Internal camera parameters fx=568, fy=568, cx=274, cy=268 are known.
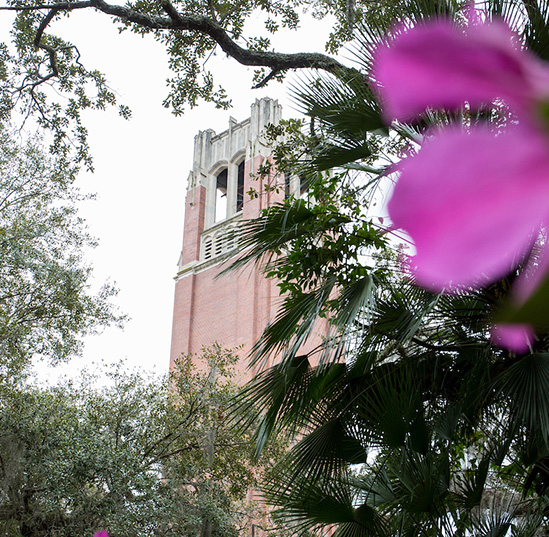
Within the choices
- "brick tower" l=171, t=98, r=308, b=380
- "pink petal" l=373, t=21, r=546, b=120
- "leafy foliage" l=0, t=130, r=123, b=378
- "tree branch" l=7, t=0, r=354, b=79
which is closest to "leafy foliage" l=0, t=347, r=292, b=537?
"leafy foliage" l=0, t=130, r=123, b=378

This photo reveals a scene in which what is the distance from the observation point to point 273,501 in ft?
13.7

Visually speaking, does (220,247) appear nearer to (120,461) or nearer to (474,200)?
(120,461)

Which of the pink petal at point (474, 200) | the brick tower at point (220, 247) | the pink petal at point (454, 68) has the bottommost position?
the pink petal at point (474, 200)

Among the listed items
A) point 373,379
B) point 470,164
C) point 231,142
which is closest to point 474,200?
point 470,164

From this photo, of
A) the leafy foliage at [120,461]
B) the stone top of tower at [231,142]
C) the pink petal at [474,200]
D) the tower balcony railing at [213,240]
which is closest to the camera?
the pink petal at [474,200]

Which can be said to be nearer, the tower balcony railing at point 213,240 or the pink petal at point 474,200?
the pink petal at point 474,200

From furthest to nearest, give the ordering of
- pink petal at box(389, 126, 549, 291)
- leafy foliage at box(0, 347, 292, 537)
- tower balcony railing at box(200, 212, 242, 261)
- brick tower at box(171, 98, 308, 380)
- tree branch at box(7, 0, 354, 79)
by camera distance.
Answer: tower balcony railing at box(200, 212, 242, 261) < brick tower at box(171, 98, 308, 380) < leafy foliage at box(0, 347, 292, 537) < tree branch at box(7, 0, 354, 79) < pink petal at box(389, 126, 549, 291)

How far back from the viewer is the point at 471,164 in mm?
133

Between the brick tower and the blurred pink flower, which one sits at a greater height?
the brick tower

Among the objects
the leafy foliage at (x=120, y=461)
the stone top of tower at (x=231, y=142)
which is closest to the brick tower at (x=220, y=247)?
the stone top of tower at (x=231, y=142)

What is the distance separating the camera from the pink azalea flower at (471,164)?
0.13 meters

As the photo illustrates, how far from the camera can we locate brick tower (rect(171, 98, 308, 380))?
2433cm

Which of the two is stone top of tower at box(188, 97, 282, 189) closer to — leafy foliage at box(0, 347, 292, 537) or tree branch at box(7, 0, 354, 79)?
leafy foliage at box(0, 347, 292, 537)

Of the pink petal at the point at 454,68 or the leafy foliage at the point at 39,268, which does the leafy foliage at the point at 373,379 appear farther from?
the leafy foliage at the point at 39,268
